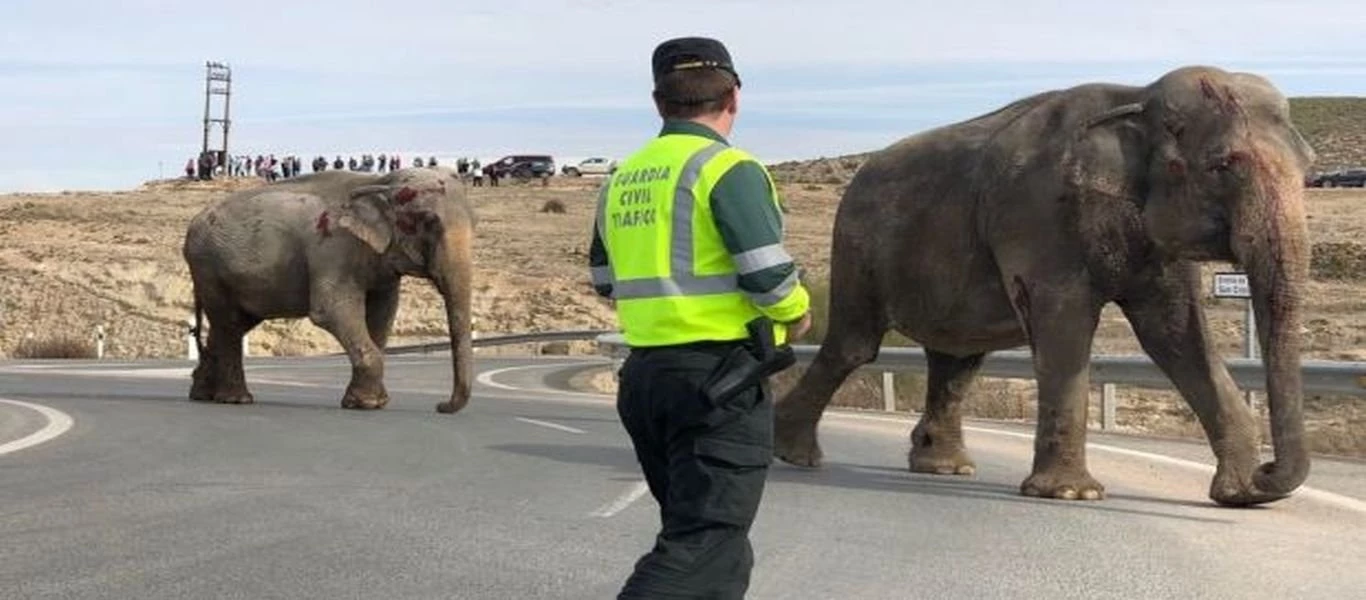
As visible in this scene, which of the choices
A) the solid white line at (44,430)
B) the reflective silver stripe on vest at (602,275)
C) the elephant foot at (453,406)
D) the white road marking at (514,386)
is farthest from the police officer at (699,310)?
the white road marking at (514,386)

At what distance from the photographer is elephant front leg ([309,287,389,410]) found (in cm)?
1712

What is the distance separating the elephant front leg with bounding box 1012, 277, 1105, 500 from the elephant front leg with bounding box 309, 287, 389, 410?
898 cm

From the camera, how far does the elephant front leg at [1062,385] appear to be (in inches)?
383

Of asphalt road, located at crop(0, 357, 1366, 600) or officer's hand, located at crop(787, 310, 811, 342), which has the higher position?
officer's hand, located at crop(787, 310, 811, 342)

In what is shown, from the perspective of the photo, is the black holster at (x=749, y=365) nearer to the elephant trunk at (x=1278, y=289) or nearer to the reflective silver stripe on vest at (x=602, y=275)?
the reflective silver stripe on vest at (x=602, y=275)

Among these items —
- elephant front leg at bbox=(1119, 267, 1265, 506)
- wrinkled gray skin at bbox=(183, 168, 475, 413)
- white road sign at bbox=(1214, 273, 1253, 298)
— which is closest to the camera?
elephant front leg at bbox=(1119, 267, 1265, 506)

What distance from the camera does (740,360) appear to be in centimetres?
470

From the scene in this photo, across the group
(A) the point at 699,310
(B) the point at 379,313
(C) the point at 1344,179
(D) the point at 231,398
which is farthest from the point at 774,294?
(C) the point at 1344,179

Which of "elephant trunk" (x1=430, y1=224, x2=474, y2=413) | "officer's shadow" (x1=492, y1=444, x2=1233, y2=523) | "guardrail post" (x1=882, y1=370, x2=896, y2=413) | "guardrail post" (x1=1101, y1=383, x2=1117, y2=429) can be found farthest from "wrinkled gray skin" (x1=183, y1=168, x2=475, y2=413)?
"guardrail post" (x1=1101, y1=383, x2=1117, y2=429)

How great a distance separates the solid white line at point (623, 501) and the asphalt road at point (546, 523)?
0.13 ft

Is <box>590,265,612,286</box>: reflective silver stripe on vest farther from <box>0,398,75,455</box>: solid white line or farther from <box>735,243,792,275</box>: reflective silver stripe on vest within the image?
<box>0,398,75,455</box>: solid white line

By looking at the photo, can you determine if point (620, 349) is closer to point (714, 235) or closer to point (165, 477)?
point (165, 477)

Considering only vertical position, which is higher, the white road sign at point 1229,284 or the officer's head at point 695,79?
the officer's head at point 695,79

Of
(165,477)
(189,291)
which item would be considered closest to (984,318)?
(165,477)
